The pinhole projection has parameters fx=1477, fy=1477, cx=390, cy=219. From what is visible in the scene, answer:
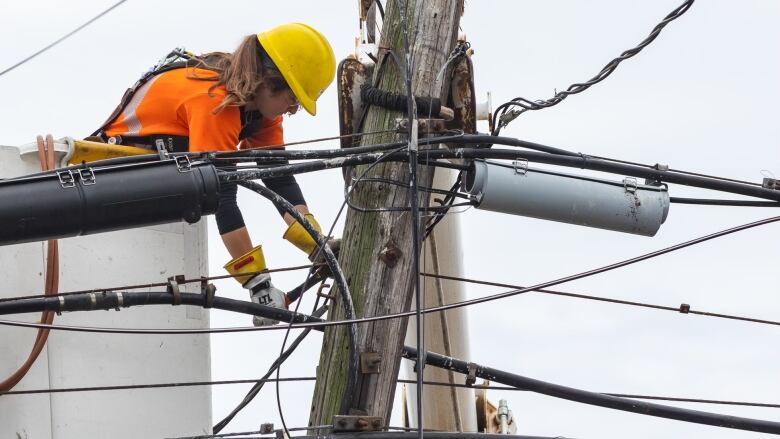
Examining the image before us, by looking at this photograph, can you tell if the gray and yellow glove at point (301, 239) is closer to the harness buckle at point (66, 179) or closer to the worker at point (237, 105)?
the worker at point (237, 105)

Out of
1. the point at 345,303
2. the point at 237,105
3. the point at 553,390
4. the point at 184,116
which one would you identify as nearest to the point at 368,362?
the point at 345,303

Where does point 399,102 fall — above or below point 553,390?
above

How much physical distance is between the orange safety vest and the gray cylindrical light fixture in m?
1.10

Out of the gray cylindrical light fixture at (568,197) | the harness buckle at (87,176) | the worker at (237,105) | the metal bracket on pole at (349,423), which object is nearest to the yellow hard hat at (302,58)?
the worker at (237,105)

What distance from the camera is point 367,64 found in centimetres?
622

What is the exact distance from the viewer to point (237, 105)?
20.5 ft

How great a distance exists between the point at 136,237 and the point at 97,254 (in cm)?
18

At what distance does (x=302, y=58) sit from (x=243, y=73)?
0.95ft

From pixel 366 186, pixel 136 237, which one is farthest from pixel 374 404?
pixel 136 237

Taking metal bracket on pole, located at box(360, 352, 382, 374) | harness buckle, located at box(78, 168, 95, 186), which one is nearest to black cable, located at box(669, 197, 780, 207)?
metal bracket on pole, located at box(360, 352, 382, 374)

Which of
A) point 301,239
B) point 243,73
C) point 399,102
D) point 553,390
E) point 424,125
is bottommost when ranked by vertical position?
point 553,390

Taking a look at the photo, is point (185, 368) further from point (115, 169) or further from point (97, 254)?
point (115, 169)

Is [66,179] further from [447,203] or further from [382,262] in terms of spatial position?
[447,203]

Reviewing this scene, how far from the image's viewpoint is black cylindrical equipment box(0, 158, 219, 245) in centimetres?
515
